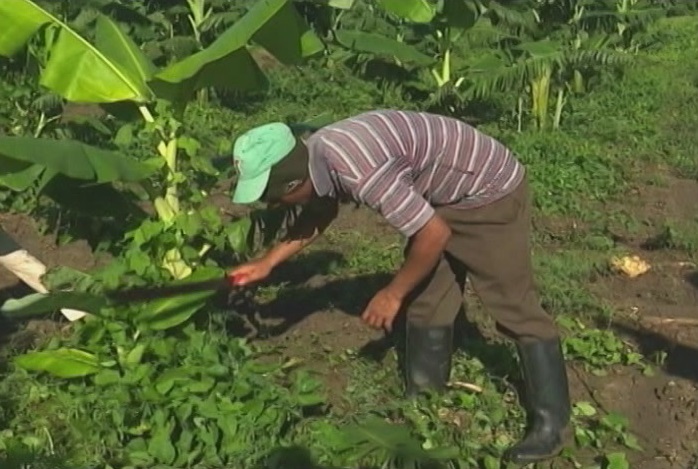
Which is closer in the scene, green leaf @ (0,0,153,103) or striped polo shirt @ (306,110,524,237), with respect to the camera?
striped polo shirt @ (306,110,524,237)

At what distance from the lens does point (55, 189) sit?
16.1 feet

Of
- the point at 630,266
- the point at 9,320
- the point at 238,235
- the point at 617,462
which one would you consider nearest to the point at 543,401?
the point at 617,462

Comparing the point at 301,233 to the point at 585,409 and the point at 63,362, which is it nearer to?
the point at 63,362

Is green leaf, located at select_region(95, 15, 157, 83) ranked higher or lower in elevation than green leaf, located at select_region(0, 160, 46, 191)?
higher

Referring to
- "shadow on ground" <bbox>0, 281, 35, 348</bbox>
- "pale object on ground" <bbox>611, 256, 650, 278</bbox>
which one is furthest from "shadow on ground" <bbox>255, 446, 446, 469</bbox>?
"pale object on ground" <bbox>611, 256, 650, 278</bbox>

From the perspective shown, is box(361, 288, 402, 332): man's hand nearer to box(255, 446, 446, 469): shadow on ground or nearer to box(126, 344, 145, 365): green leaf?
box(255, 446, 446, 469): shadow on ground

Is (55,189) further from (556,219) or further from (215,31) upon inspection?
(215,31)

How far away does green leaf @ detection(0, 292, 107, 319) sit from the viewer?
4.48 metres

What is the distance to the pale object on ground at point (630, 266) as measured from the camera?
685 centimetres

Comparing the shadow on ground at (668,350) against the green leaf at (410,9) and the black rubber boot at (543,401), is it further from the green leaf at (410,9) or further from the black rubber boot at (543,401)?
the green leaf at (410,9)

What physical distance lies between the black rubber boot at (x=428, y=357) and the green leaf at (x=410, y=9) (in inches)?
183

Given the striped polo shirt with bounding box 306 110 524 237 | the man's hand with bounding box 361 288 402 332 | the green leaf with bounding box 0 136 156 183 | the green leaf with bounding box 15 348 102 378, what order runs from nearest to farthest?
the striped polo shirt with bounding box 306 110 524 237, the green leaf with bounding box 0 136 156 183, the man's hand with bounding box 361 288 402 332, the green leaf with bounding box 15 348 102 378

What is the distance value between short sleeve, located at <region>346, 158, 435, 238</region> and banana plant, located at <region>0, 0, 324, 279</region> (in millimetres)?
954

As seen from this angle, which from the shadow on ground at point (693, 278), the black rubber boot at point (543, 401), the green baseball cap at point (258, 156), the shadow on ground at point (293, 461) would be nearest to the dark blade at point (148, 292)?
the shadow on ground at point (293, 461)
